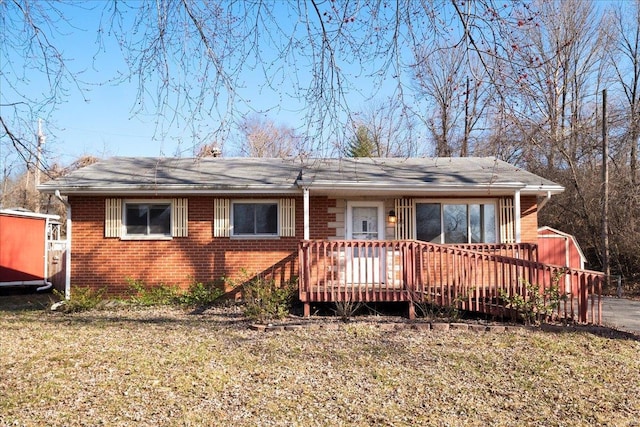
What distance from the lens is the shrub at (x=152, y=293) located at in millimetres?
11016

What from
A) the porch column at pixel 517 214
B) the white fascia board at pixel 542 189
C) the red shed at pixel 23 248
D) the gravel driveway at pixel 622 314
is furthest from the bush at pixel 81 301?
the gravel driveway at pixel 622 314

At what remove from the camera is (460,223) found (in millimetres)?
11797

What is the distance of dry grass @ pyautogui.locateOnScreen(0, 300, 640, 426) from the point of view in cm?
453

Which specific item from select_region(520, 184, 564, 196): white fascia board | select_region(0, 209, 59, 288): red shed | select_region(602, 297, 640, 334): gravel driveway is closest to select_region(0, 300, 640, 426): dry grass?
select_region(602, 297, 640, 334): gravel driveway

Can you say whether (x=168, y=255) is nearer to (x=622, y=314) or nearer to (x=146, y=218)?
(x=146, y=218)

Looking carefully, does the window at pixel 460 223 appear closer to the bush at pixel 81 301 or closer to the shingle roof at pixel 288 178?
the shingle roof at pixel 288 178

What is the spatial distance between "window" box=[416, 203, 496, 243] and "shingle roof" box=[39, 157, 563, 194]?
0.85 meters

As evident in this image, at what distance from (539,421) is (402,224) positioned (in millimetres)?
7400

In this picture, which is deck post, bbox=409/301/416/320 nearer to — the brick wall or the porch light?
the porch light

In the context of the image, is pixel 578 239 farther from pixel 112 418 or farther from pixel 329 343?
pixel 112 418

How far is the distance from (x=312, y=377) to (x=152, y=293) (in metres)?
6.70

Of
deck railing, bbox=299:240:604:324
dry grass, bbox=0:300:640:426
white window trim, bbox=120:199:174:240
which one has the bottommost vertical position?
dry grass, bbox=0:300:640:426

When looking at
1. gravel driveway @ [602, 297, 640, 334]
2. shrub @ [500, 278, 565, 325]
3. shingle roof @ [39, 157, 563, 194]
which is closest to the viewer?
shrub @ [500, 278, 565, 325]

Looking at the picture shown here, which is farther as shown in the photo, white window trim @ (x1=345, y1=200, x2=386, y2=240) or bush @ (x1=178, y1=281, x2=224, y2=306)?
white window trim @ (x1=345, y1=200, x2=386, y2=240)
